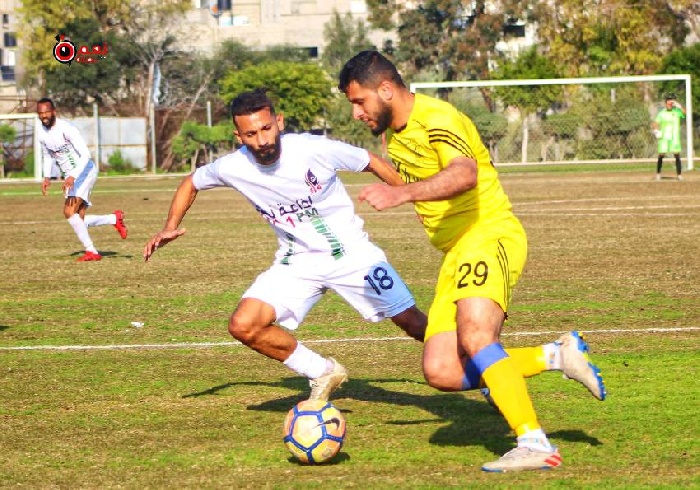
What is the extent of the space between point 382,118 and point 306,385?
2.52 m

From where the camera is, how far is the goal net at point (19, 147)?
4903 cm

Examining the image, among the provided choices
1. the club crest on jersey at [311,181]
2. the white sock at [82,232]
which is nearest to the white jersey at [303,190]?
the club crest on jersey at [311,181]

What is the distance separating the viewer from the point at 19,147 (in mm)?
49469

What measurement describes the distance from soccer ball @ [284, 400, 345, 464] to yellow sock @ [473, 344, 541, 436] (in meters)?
Answer: 0.81

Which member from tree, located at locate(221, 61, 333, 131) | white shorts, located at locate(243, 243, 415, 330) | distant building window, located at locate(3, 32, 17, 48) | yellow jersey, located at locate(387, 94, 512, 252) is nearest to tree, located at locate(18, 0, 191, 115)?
tree, located at locate(221, 61, 333, 131)

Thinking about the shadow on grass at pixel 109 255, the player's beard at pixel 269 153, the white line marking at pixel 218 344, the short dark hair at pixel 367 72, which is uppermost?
the short dark hair at pixel 367 72

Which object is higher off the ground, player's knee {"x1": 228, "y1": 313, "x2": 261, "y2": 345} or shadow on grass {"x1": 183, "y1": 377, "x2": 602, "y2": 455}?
player's knee {"x1": 228, "y1": 313, "x2": 261, "y2": 345}

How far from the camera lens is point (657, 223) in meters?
20.7

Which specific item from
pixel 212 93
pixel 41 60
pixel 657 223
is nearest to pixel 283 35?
pixel 212 93

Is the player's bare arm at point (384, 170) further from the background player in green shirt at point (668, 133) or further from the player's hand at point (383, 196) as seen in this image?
the background player in green shirt at point (668, 133)

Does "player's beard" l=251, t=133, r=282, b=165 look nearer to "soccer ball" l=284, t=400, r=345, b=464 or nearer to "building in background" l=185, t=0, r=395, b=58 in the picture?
"soccer ball" l=284, t=400, r=345, b=464

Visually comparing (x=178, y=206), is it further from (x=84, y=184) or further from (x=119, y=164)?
(x=119, y=164)

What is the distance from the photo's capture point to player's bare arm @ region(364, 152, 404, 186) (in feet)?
24.4

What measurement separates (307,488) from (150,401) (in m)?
2.33
